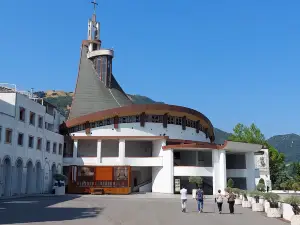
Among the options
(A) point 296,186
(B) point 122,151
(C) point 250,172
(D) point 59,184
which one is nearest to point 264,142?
(A) point 296,186

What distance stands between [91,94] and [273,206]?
40203mm

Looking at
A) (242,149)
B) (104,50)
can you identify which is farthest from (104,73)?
(242,149)

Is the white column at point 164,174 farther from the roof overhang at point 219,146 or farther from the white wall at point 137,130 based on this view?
the white wall at point 137,130

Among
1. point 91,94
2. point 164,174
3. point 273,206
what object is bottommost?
point 273,206

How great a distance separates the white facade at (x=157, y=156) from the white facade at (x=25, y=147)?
17.5 ft

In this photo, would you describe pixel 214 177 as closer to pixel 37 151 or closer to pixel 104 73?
pixel 37 151

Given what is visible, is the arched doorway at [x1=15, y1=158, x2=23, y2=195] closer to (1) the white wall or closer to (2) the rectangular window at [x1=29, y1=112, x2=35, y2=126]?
(2) the rectangular window at [x1=29, y1=112, x2=35, y2=126]

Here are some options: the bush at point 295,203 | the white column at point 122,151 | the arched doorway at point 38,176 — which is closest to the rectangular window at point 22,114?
the arched doorway at point 38,176

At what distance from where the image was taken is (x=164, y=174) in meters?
45.7

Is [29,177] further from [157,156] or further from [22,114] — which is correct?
[157,156]

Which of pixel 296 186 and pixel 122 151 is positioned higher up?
pixel 122 151

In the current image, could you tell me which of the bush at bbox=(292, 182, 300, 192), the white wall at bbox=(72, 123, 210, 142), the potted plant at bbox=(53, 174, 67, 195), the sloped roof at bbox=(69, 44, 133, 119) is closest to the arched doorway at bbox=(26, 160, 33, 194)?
the potted plant at bbox=(53, 174, 67, 195)

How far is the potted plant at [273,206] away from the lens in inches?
794

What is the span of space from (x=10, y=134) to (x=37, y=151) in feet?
19.9
